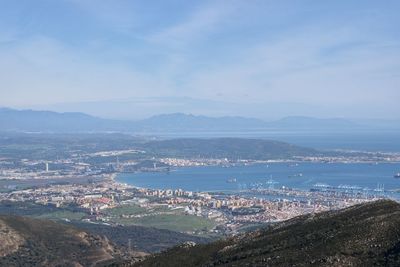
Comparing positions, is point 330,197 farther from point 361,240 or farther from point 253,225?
point 361,240

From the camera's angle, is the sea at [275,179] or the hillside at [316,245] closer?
the hillside at [316,245]

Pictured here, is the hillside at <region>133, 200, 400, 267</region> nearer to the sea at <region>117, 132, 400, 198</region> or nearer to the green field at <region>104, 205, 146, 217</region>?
the green field at <region>104, 205, 146, 217</region>

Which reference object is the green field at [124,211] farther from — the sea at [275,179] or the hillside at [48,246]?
the hillside at [48,246]

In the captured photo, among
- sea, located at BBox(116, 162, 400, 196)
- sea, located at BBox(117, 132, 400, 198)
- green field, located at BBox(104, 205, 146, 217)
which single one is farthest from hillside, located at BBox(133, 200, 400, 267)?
sea, located at BBox(116, 162, 400, 196)

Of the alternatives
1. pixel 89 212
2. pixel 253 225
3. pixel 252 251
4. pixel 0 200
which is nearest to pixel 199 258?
pixel 252 251

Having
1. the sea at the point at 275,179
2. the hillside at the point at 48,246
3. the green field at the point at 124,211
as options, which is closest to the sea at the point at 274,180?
the sea at the point at 275,179
